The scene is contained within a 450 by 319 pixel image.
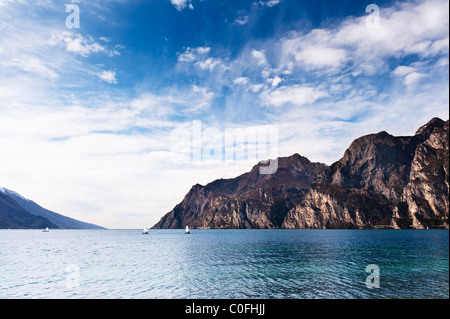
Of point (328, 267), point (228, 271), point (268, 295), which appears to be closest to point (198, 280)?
point (228, 271)

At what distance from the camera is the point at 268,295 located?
35125mm

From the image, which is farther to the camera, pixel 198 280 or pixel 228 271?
pixel 228 271

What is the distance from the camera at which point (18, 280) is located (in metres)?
46.6
